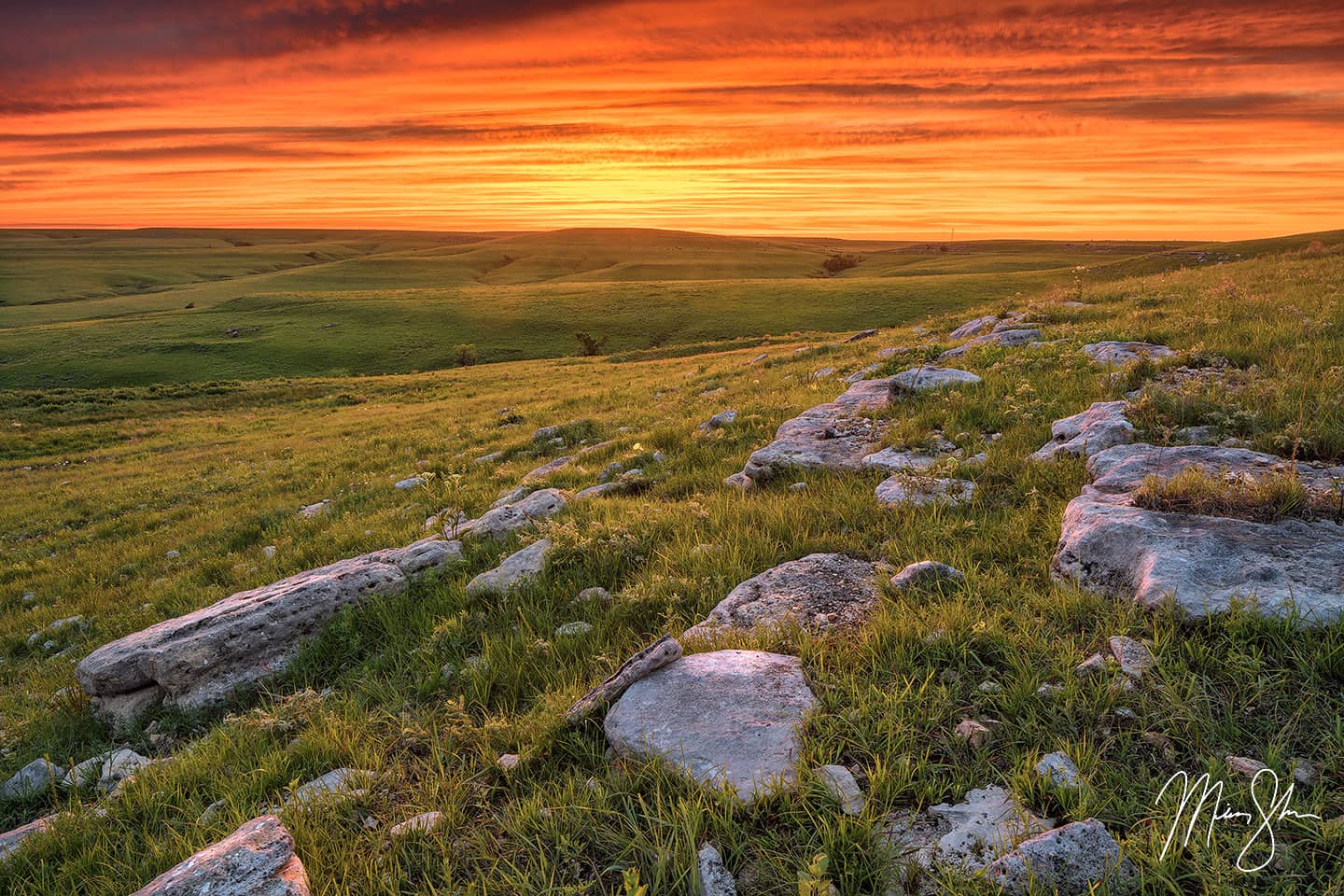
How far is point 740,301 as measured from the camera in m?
79.4

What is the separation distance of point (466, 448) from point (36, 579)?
26.3ft

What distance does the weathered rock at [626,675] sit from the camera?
3.62 meters

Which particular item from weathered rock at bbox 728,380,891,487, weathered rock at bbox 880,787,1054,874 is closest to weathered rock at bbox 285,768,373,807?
weathered rock at bbox 880,787,1054,874

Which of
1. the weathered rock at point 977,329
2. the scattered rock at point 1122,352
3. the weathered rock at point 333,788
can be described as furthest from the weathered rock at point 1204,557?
the weathered rock at point 977,329

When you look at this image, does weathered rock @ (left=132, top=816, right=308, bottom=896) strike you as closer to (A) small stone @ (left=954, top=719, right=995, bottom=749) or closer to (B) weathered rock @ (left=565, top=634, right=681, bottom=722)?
(B) weathered rock @ (left=565, top=634, right=681, bottom=722)

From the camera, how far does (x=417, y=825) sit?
3096 millimetres

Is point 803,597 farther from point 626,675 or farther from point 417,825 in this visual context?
point 417,825

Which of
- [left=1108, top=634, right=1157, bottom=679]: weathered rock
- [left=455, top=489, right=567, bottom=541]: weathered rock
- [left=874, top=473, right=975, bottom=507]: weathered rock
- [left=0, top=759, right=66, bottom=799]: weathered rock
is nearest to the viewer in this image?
[left=1108, top=634, right=1157, bottom=679]: weathered rock

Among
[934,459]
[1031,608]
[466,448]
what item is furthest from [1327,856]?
[466,448]

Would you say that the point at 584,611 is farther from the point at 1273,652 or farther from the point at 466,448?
the point at 466,448

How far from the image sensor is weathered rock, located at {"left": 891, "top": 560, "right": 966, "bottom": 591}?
4.36 m

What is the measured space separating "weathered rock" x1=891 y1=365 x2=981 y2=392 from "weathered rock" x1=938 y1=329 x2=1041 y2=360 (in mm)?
2362

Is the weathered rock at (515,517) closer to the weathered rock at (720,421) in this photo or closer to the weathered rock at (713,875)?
the weathered rock at (720,421)

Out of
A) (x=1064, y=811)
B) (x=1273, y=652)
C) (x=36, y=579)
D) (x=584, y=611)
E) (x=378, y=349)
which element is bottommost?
(x=378, y=349)
